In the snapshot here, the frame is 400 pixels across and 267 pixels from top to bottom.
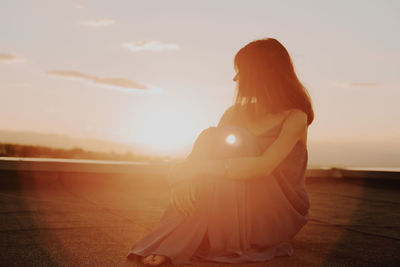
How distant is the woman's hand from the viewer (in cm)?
212

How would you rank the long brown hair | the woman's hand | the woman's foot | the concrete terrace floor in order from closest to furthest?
the woman's foot, the woman's hand, the concrete terrace floor, the long brown hair

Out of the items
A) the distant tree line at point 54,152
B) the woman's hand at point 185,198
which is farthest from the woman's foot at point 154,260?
the distant tree line at point 54,152

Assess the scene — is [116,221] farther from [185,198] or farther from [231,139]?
[231,139]

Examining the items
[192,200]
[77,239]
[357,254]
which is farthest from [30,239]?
[357,254]

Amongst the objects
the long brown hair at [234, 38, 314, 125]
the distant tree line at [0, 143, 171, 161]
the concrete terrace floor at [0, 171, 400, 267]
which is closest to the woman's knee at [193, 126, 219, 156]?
the long brown hair at [234, 38, 314, 125]

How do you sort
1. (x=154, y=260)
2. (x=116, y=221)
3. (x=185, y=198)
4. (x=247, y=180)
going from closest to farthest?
1. (x=154, y=260)
2. (x=185, y=198)
3. (x=247, y=180)
4. (x=116, y=221)

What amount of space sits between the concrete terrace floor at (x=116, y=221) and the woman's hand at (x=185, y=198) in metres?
0.28

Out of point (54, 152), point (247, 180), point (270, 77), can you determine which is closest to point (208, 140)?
point (247, 180)

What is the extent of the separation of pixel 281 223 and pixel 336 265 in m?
0.38

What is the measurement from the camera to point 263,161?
7.25ft

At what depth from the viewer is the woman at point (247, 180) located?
2150 millimetres

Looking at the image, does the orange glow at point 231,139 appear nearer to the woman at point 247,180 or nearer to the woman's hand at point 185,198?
the woman at point 247,180

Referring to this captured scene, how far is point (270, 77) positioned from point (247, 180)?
1.97 feet

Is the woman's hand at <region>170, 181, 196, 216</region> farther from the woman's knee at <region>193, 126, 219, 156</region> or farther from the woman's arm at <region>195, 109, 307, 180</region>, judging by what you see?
the woman's knee at <region>193, 126, 219, 156</region>
